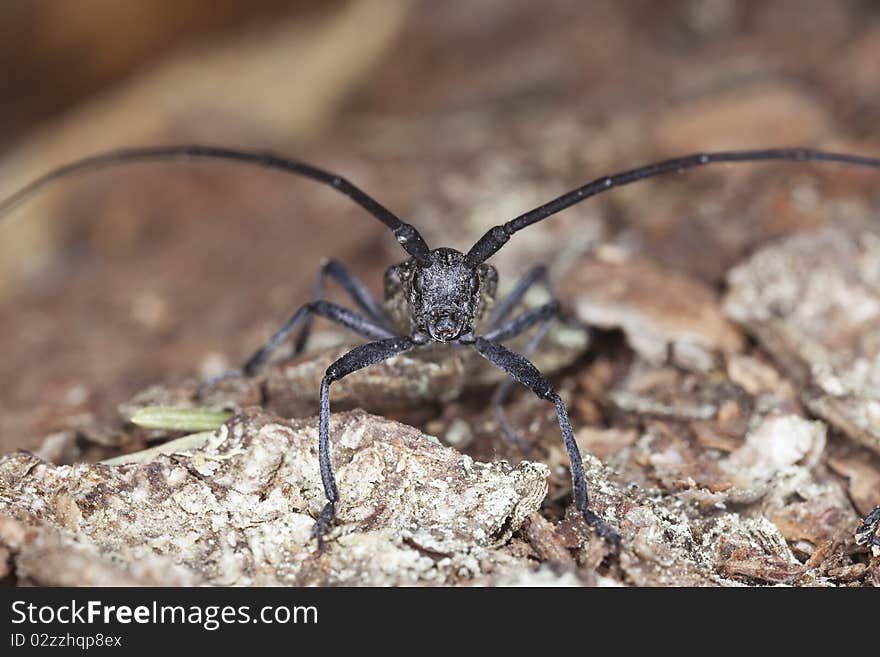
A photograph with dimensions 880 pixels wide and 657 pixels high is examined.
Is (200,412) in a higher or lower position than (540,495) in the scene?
higher

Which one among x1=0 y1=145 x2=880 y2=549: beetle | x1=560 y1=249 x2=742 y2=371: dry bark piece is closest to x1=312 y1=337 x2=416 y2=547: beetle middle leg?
x1=0 y1=145 x2=880 y2=549: beetle

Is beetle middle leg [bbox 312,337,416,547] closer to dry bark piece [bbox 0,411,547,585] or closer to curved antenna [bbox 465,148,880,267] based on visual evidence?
dry bark piece [bbox 0,411,547,585]

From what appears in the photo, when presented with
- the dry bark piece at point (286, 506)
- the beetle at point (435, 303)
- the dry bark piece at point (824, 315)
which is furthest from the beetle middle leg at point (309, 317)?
the dry bark piece at point (824, 315)

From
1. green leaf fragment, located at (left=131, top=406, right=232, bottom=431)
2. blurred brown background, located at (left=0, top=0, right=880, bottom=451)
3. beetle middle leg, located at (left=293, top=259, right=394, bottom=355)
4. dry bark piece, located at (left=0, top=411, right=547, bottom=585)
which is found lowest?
dry bark piece, located at (left=0, top=411, right=547, bottom=585)

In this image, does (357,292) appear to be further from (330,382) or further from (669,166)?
(669,166)

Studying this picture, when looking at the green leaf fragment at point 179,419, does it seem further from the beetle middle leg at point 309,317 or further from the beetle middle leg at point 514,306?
the beetle middle leg at point 514,306

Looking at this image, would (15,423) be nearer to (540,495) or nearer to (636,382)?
(540,495)
